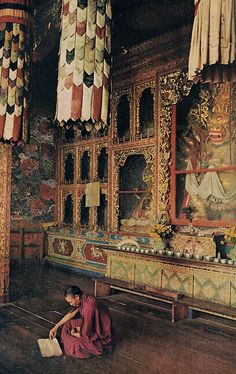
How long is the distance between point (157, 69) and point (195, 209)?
93.6 inches

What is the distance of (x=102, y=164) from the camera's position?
8188 mm

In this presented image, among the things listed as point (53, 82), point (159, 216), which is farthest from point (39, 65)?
point (159, 216)

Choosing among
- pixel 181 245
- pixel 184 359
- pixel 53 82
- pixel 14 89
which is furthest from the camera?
pixel 53 82

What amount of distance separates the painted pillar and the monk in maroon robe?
1991 millimetres

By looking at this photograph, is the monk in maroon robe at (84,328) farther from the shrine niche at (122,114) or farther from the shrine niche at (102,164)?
the shrine niche at (102,164)

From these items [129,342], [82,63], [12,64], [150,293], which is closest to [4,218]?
[12,64]

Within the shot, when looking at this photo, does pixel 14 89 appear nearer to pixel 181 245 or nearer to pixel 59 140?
pixel 181 245

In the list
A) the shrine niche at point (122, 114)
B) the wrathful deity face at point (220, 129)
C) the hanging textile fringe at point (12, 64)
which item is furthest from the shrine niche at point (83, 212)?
the hanging textile fringe at point (12, 64)

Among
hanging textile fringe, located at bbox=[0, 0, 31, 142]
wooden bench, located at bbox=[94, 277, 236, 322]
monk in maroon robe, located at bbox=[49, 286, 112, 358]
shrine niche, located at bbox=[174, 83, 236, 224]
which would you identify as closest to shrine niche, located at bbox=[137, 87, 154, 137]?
shrine niche, located at bbox=[174, 83, 236, 224]

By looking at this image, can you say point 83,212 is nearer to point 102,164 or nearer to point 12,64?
point 102,164

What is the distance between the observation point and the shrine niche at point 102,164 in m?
8.07

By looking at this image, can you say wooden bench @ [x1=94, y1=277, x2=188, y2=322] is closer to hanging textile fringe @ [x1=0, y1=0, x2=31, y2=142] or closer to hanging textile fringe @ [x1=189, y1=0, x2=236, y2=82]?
hanging textile fringe @ [x1=0, y1=0, x2=31, y2=142]

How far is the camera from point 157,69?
6.55 metres

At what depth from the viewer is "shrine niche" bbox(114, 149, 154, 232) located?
6992 millimetres
